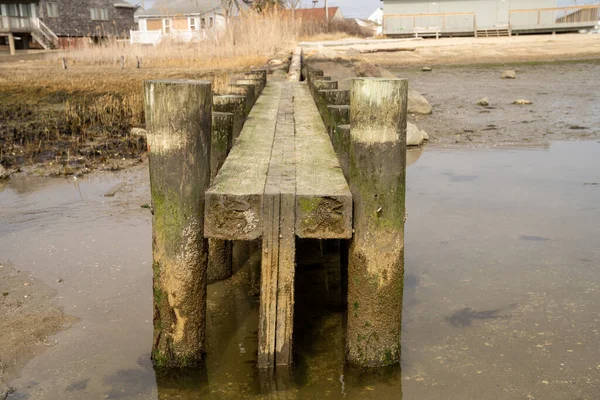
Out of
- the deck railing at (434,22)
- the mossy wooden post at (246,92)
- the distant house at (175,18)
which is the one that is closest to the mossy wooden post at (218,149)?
the mossy wooden post at (246,92)

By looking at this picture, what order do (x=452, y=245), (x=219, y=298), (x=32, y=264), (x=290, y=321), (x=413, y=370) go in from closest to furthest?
Result: (x=290, y=321) → (x=413, y=370) → (x=219, y=298) → (x=32, y=264) → (x=452, y=245)

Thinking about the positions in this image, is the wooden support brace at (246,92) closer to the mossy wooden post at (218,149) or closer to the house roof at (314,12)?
the mossy wooden post at (218,149)

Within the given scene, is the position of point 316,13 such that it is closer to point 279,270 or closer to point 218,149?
point 218,149

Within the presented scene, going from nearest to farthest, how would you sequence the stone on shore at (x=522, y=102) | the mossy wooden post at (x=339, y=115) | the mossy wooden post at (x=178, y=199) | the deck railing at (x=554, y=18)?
the mossy wooden post at (x=178, y=199) < the mossy wooden post at (x=339, y=115) < the stone on shore at (x=522, y=102) < the deck railing at (x=554, y=18)

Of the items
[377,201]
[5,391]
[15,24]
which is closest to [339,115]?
[377,201]

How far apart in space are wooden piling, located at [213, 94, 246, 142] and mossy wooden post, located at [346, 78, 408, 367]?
2.21 metres

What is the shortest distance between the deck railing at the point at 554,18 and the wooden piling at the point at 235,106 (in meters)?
36.7

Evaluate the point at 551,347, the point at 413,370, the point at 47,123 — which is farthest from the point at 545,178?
the point at 47,123

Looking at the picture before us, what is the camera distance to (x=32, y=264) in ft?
21.4

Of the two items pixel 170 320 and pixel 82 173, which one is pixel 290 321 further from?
pixel 82 173

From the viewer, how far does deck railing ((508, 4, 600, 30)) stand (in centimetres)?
3828

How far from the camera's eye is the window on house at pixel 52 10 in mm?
49628

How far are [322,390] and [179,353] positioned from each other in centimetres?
92

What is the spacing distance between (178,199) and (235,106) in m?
2.30
